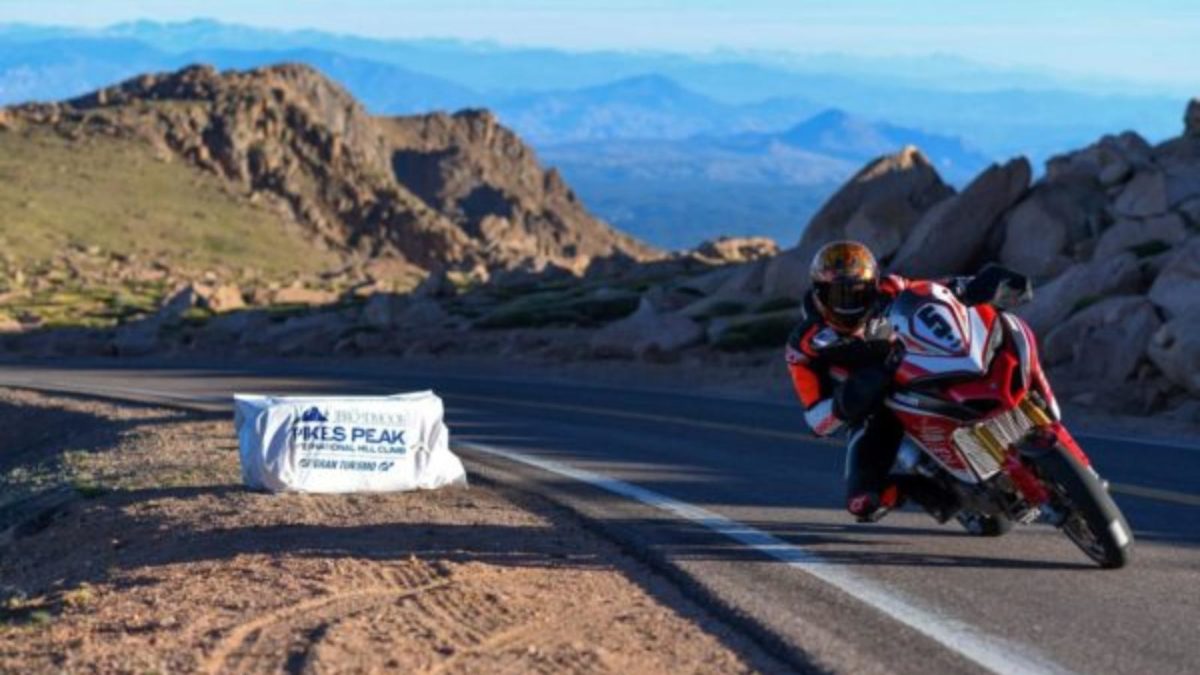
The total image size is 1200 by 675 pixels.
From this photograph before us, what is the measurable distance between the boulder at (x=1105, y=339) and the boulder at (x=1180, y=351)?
421mm

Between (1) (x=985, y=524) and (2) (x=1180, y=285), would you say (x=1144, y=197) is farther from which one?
(1) (x=985, y=524)

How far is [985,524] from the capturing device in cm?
1029

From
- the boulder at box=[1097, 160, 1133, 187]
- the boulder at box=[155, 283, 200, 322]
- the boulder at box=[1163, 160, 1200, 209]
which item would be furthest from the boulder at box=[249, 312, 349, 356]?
the boulder at box=[1163, 160, 1200, 209]

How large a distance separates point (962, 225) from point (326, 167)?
311 ft

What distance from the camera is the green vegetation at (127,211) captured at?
9550 cm

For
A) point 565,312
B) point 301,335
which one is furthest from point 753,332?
point 301,335

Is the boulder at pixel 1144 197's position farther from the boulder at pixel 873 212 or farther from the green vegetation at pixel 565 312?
the green vegetation at pixel 565 312

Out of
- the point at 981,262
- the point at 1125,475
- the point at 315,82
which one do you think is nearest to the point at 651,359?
the point at 981,262

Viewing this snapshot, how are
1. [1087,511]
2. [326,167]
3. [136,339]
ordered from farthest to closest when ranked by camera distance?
1. [326,167]
2. [136,339]
3. [1087,511]

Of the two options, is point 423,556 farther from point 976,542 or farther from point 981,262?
point 981,262

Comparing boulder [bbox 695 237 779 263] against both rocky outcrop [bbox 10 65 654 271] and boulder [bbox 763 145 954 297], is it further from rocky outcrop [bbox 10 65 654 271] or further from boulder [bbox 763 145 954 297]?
rocky outcrop [bbox 10 65 654 271]

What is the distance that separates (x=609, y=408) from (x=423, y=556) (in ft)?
38.6

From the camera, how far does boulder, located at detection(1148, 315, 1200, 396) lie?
68.2 feet

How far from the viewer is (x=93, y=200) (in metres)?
103
